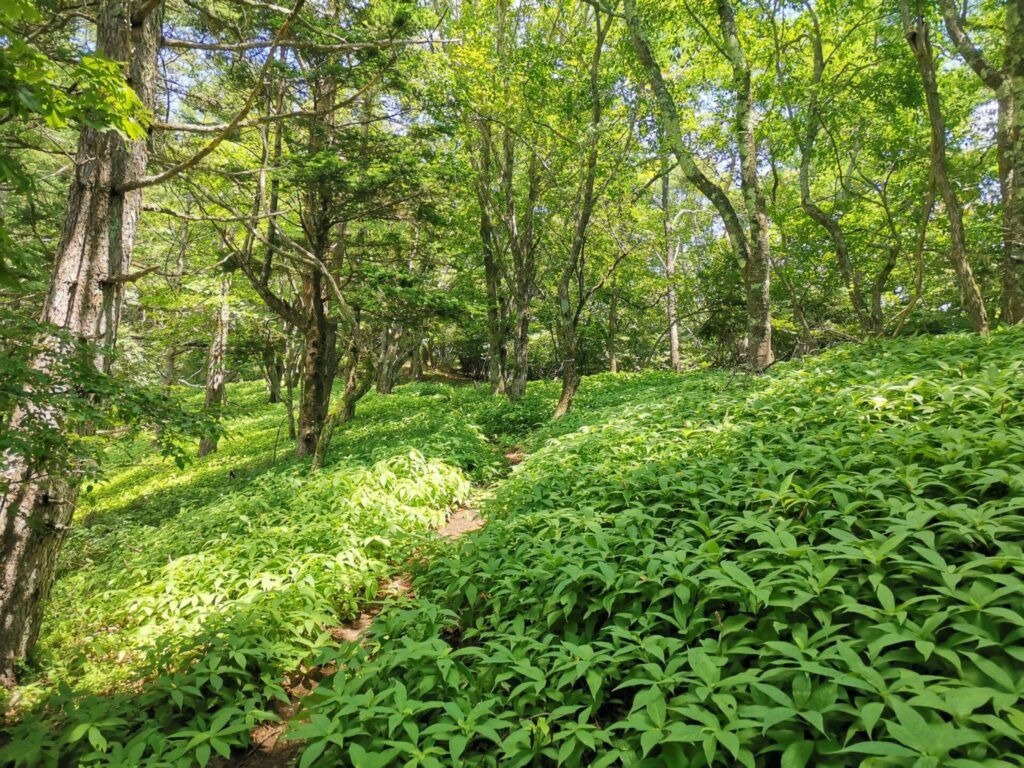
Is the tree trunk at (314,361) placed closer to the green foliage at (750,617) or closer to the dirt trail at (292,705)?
the dirt trail at (292,705)

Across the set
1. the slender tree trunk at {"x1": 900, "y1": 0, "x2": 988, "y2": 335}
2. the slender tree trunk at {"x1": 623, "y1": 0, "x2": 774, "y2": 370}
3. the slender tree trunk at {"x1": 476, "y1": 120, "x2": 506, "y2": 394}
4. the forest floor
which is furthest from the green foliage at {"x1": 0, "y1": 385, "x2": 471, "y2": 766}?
the slender tree trunk at {"x1": 900, "y1": 0, "x2": 988, "y2": 335}

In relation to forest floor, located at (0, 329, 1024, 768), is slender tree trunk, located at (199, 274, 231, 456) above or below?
above

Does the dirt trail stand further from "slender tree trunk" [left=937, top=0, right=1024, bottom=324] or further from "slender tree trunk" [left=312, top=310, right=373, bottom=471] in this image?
"slender tree trunk" [left=937, top=0, right=1024, bottom=324]

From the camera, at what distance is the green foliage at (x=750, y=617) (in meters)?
1.96

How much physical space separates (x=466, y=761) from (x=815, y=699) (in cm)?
160

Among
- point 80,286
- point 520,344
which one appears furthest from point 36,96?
point 520,344

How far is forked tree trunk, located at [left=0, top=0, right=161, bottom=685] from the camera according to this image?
4172 millimetres

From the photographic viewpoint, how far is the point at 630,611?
3.09m

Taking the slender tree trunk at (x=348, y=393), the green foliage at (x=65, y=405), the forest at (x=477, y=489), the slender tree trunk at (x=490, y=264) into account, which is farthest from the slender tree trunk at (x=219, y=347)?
the green foliage at (x=65, y=405)

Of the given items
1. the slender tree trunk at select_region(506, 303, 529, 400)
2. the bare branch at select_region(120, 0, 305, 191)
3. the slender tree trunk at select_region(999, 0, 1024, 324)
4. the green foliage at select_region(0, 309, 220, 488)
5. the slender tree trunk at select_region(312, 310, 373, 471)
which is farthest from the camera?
the slender tree trunk at select_region(506, 303, 529, 400)

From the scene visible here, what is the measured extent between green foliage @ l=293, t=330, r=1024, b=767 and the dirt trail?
0.17 m

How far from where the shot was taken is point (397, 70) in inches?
327

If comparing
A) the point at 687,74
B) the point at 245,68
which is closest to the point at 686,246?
the point at 687,74

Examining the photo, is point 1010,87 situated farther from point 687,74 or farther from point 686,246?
point 686,246
